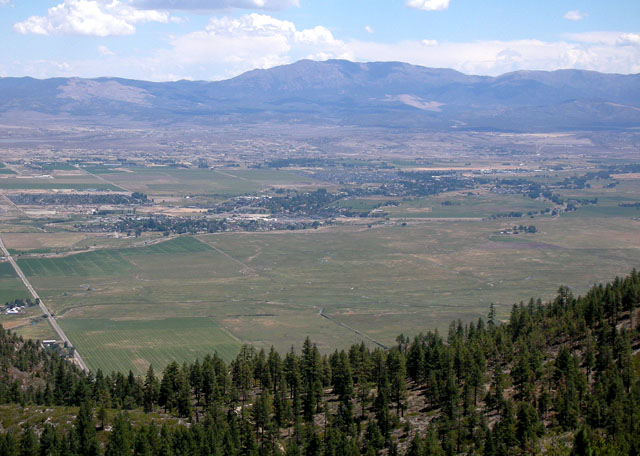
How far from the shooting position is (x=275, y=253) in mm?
126375

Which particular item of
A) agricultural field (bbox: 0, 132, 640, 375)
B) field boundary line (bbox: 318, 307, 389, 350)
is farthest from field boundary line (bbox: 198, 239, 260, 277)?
field boundary line (bbox: 318, 307, 389, 350)

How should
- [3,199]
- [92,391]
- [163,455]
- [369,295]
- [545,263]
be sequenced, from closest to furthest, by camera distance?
1. [163,455]
2. [92,391]
3. [369,295]
4. [545,263]
5. [3,199]

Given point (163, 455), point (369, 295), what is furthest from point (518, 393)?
point (369, 295)

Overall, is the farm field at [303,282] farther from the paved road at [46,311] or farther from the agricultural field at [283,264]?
the paved road at [46,311]

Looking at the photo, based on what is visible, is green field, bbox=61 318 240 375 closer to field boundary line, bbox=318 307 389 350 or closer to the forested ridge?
the forested ridge

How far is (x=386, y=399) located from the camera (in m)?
49.2

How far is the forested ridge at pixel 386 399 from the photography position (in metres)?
43.4

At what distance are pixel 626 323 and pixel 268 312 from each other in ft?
140

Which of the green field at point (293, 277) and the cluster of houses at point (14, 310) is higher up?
the green field at point (293, 277)

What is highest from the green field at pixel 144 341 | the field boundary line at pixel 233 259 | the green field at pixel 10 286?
the field boundary line at pixel 233 259

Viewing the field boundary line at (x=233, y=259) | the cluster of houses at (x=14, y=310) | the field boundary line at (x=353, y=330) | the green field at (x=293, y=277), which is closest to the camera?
the field boundary line at (x=353, y=330)

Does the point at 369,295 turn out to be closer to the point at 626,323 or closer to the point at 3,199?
the point at 626,323

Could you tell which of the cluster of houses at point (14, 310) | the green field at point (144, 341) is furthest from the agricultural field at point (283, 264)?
the cluster of houses at point (14, 310)

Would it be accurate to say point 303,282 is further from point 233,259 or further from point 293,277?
point 233,259
